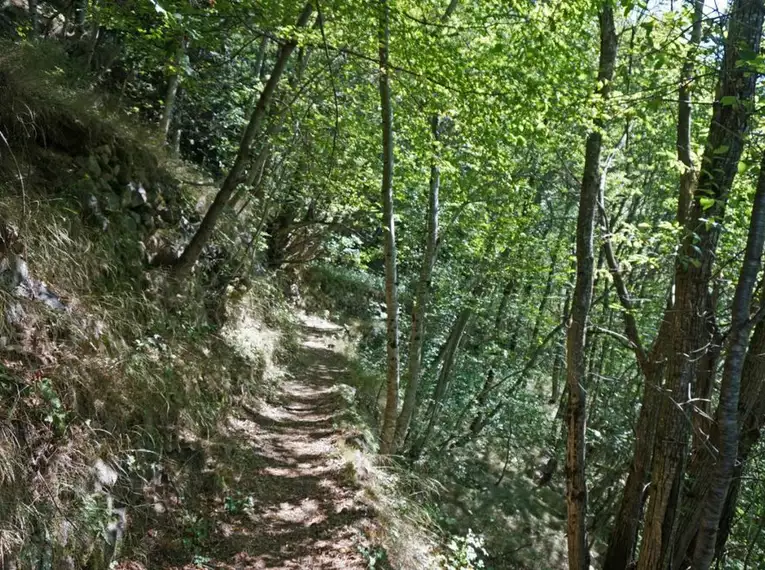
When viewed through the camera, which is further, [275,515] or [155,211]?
[155,211]

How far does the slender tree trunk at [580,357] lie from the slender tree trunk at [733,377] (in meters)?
1.87

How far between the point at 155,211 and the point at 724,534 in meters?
7.65

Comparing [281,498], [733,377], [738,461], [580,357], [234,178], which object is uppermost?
[234,178]

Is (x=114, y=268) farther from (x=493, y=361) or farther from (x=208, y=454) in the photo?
(x=493, y=361)

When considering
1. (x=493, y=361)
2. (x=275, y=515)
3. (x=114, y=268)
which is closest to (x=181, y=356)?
(x=114, y=268)

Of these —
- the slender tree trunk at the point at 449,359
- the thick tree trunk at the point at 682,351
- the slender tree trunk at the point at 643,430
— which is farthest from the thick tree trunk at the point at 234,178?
the slender tree trunk at the point at 449,359

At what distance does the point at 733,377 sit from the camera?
295 centimetres

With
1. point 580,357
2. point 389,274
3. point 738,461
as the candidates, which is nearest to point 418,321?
point 389,274

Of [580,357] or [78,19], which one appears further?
[78,19]

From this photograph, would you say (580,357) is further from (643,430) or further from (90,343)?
(90,343)

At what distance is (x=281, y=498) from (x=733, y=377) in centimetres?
456

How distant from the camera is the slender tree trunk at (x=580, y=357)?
489 centimetres

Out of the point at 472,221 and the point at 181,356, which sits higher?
the point at 472,221

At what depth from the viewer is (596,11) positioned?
5.00m
